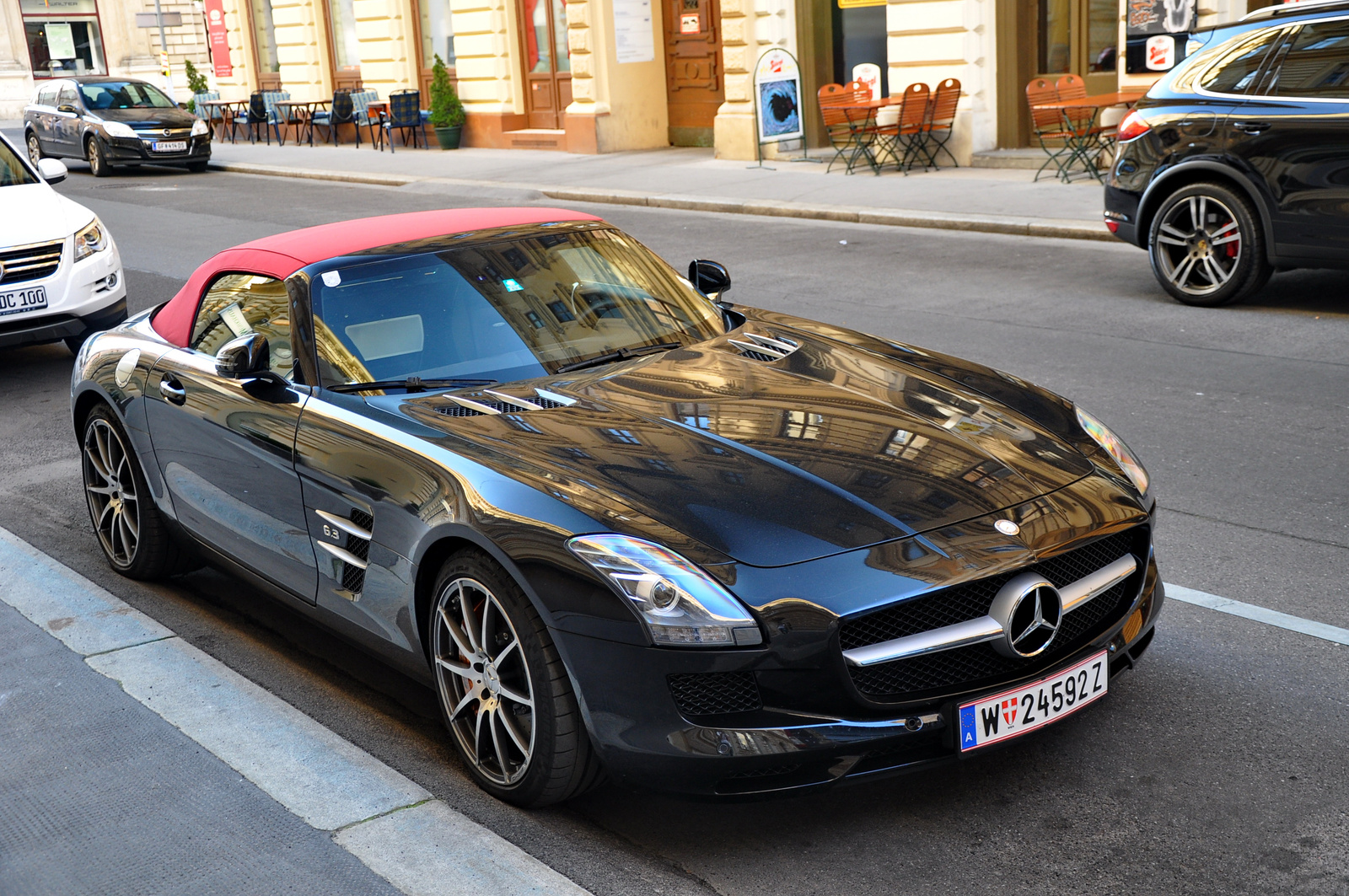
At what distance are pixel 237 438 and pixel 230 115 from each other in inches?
1183

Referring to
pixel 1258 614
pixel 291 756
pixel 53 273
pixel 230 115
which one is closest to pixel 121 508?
pixel 291 756

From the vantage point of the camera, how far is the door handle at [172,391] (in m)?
4.77

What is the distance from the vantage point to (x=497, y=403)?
4012mm

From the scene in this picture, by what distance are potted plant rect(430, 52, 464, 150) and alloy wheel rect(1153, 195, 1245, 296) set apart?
725 inches

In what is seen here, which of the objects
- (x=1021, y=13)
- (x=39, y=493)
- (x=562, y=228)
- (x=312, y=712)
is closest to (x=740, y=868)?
(x=312, y=712)

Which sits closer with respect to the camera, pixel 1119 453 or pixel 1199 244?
pixel 1119 453

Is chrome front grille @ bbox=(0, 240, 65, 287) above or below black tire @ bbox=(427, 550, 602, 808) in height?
above

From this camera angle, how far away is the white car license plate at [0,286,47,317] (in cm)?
891

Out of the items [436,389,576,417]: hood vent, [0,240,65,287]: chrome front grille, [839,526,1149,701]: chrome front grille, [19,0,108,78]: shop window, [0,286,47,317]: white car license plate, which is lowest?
[839,526,1149,701]: chrome front grille

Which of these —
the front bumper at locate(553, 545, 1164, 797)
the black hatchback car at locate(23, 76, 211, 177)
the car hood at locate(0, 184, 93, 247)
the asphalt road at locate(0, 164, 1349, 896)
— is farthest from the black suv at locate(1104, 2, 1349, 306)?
the black hatchback car at locate(23, 76, 211, 177)

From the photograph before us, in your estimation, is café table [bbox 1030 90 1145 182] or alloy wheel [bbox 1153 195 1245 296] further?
café table [bbox 1030 90 1145 182]

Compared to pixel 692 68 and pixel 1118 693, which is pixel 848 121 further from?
pixel 1118 693

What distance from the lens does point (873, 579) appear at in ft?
10.2

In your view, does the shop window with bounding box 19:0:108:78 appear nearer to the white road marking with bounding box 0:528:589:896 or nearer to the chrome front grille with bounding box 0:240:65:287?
the chrome front grille with bounding box 0:240:65:287
